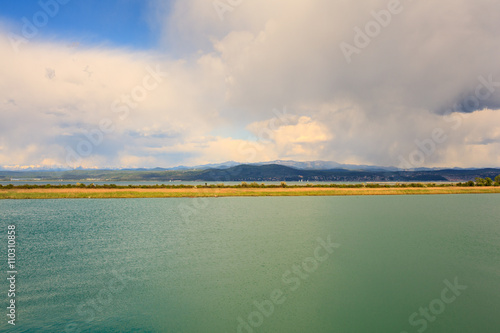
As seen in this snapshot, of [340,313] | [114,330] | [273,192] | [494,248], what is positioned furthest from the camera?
[273,192]

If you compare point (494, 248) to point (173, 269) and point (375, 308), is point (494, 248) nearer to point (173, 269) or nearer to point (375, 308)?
point (375, 308)

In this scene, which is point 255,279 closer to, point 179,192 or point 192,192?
point 179,192

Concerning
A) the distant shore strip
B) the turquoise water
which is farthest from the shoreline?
the turquoise water

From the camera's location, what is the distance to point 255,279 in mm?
19062

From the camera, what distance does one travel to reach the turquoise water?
1395 centimetres

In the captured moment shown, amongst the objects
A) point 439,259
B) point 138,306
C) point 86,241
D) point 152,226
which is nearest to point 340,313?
point 138,306

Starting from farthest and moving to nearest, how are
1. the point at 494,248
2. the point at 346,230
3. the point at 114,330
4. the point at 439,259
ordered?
the point at 346,230 → the point at 494,248 → the point at 439,259 → the point at 114,330

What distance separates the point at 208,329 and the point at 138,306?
4547mm

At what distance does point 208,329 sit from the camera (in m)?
13.2

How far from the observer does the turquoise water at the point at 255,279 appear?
1395 centimetres

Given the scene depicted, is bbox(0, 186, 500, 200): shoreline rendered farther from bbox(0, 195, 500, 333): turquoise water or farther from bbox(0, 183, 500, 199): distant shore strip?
bbox(0, 195, 500, 333): turquoise water

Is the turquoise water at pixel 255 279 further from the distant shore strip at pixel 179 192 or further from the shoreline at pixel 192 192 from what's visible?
the distant shore strip at pixel 179 192

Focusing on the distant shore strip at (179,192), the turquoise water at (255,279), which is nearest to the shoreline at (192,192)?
the distant shore strip at (179,192)

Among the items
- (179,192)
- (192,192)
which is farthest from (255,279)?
(192,192)
